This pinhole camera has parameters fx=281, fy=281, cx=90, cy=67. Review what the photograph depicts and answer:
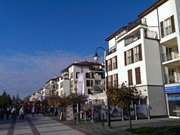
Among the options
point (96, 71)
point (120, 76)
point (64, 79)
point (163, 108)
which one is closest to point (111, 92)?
point (163, 108)

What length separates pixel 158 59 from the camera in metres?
34.2

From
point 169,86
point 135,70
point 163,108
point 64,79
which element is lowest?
point 163,108

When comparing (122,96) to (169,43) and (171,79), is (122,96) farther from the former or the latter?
(169,43)

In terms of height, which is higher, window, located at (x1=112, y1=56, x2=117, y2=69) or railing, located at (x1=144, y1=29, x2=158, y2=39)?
railing, located at (x1=144, y1=29, x2=158, y2=39)

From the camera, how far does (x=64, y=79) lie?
9200cm

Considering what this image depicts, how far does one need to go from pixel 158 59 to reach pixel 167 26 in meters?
4.16

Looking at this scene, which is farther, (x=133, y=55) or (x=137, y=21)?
(x=137, y=21)

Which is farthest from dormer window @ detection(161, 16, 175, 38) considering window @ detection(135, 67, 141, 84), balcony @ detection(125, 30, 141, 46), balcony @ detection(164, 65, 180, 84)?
window @ detection(135, 67, 141, 84)

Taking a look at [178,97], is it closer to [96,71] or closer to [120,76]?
[120,76]

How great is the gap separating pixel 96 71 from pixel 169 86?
49594 mm

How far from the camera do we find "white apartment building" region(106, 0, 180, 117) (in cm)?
3153

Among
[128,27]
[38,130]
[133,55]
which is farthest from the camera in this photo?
[128,27]

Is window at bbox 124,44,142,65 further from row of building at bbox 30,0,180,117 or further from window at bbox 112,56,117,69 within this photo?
window at bbox 112,56,117,69

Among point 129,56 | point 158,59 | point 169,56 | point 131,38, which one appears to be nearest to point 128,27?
point 131,38
